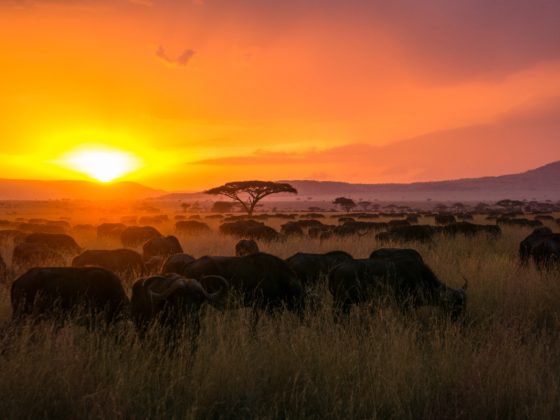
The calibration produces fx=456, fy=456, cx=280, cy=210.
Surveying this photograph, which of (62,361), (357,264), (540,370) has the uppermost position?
(357,264)

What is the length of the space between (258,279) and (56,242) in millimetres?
11233

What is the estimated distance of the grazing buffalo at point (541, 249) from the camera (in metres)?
13.6

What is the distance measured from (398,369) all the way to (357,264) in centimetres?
342

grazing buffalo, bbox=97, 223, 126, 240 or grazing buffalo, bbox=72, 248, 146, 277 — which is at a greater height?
grazing buffalo, bbox=72, 248, 146, 277

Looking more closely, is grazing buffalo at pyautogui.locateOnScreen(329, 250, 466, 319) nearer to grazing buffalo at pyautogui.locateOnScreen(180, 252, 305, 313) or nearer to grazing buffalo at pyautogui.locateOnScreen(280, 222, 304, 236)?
grazing buffalo at pyautogui.locateOnScreen(180, 252, 305, 313)

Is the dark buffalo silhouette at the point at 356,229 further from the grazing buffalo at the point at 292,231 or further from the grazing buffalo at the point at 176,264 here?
the grazing buffalo at the point at 176,264

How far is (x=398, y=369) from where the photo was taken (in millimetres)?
5828

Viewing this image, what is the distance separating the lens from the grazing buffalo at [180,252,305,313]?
28.8 ft

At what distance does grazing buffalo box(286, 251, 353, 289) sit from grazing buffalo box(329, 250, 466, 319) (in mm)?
1607

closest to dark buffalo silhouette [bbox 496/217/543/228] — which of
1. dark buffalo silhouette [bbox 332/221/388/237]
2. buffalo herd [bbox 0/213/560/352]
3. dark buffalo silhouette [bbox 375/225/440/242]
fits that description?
dark buffalo silhouette [bbox 332/221/388/237]

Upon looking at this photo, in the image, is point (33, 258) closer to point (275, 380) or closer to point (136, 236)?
point (136, 236)

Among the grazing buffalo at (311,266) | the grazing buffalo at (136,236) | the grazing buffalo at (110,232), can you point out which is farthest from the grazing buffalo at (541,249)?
the grazing buffalo at (110,232)

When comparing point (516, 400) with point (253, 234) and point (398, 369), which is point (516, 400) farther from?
point (253, 234)

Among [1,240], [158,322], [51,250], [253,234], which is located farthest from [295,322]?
[1,240]
